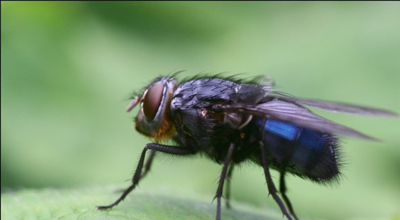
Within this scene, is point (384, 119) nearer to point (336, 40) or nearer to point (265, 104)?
point (336, 40)

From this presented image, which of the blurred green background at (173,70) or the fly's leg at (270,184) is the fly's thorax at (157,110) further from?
the blurred green background at (173,70)

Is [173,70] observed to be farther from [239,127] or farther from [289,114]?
[289,114]

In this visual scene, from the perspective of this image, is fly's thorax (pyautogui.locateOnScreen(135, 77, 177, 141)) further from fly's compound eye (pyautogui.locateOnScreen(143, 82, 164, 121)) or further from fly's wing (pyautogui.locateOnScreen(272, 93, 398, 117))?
fly's wing (pyautogui.locateOnScreen(272, 93, 398, 117))

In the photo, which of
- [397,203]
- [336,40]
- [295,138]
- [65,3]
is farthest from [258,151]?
[65,3]

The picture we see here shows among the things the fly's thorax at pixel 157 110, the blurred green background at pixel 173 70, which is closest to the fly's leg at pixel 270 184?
the fly's thorax at pixel 157 110

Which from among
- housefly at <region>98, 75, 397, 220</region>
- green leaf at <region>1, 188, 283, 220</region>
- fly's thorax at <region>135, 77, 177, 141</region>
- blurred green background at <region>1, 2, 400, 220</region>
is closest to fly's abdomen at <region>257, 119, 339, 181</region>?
housefly at <region>98, 75, 397, 220</region>

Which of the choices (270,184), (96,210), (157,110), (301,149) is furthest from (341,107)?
(96,210)
